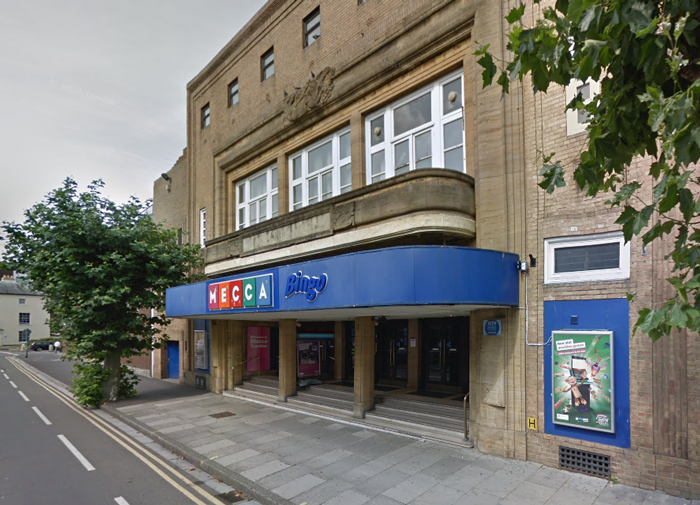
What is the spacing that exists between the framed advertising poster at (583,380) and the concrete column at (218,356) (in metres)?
13.6

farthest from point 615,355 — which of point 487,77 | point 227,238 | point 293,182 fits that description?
point 227,238

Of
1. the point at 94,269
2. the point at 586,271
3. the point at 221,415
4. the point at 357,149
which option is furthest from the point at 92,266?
the point at 586,271

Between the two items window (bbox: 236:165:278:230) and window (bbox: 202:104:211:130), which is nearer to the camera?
window (bbox: 236:165:278:230)

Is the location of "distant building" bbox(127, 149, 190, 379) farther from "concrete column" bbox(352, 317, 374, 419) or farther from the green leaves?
"concrete column" bbox(352, 317, 374, 419)

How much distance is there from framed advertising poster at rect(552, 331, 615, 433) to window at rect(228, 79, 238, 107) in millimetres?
16015

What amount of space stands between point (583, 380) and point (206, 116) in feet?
63.3

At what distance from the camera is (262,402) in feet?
51.4

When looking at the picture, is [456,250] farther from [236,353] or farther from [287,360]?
[236,353]

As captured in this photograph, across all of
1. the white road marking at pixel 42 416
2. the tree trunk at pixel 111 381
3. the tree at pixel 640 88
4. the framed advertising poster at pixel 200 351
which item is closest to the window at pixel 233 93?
the framed advertising poster at pixel 200 351

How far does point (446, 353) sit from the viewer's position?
47.3 ft

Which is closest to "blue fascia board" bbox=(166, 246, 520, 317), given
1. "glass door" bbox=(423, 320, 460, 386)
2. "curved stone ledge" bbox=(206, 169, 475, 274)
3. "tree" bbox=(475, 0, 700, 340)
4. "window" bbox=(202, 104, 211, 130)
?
"curved stone ledge" bbox=(206, 169, 475, 274)

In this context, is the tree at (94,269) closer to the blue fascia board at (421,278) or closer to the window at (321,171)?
the window at (321,171)

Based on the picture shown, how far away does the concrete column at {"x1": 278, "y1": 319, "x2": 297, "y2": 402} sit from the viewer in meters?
15.2

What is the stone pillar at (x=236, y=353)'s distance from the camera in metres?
18.0
